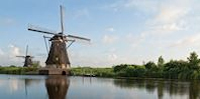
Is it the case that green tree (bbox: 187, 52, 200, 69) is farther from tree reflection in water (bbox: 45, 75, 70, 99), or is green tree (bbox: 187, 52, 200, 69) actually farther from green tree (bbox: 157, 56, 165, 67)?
tree reflection in water (bbox: 45, 75, 70, 99)

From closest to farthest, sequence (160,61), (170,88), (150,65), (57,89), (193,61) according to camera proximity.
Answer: (57,89)
(170,88)
(193,61)
(160,61)
(150,65)

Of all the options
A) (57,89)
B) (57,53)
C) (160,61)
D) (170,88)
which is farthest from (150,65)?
(57,89)

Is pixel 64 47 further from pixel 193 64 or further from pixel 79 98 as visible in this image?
pixel 79 98

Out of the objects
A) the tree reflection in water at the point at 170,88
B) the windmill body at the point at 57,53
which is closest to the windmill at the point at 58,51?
the windmill body at the point at 57,53

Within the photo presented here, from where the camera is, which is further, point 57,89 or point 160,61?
point 160,61

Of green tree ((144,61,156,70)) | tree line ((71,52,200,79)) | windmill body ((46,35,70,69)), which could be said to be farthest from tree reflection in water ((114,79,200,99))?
green tree ((144,61,156,70))

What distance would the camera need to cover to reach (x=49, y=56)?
6694 cm

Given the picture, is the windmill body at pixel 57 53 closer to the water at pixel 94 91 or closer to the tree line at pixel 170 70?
the tree line at pixel 170 70

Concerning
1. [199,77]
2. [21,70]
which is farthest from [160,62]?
[21,70]

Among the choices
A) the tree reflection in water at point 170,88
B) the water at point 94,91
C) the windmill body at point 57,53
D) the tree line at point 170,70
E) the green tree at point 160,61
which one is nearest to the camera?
the water at point 94,91

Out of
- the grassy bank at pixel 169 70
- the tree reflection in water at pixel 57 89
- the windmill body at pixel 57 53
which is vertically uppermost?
the windmill body at pixel 57 53

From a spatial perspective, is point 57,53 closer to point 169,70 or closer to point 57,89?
point 169,70

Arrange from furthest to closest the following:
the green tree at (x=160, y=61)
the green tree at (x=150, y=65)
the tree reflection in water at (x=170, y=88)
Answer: the green tree at (x=150, y=65), the green tree at (x=160, y=61), the tree reflection in water at (x=170, y=88)

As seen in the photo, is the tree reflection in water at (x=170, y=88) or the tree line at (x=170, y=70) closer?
the tree reflection in water at (x=170, y=88)
